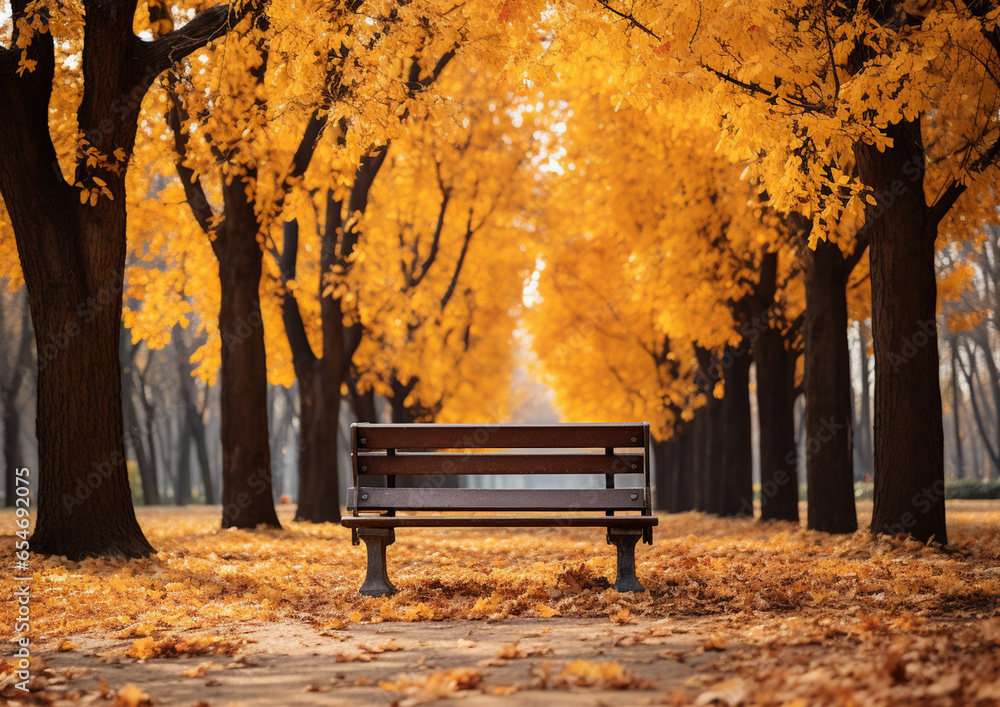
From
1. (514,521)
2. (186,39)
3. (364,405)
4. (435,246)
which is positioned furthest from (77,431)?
(364,405)

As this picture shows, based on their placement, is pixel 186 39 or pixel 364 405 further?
pixel 364 405

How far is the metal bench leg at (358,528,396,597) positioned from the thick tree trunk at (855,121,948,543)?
5.07 meters

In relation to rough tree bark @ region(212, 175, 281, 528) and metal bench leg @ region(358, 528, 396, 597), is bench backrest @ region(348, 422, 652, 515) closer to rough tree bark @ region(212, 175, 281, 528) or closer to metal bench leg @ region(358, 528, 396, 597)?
metal bench leg @ region(358, 528, 396, 597)

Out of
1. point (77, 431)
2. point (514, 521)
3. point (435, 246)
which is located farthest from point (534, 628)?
point (435, 246)

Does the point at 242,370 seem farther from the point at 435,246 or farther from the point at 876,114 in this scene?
the point at 876,114

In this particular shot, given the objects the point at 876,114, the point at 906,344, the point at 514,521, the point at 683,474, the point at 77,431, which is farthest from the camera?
the point at 683,474

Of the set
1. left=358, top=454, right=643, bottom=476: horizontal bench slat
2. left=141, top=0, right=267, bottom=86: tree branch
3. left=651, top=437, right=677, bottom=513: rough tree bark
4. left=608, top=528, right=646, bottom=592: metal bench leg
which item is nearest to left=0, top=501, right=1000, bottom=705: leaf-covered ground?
left=608, top=528, right=646, bottom=592: metal bench leg

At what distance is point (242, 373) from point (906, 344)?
27.1 ft

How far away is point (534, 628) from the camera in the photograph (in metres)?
5.00

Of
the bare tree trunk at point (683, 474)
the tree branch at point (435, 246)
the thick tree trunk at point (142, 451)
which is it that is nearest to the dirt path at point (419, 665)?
the tree branch at point (435, 246)

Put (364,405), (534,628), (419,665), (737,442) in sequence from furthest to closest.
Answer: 1. (364,405)
2. (737,442)
3. (534,628)
4. (419,665)

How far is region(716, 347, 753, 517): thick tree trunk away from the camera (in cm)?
1747

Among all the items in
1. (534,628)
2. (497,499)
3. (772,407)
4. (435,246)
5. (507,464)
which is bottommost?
(534,628)

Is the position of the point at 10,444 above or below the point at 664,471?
above
